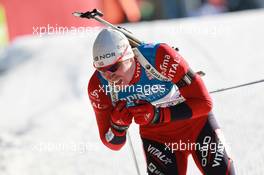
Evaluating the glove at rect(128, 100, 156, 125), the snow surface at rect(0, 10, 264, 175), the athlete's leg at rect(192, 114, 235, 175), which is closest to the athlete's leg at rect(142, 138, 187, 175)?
the athlete's leg at rect(192, 114, 235, 175)

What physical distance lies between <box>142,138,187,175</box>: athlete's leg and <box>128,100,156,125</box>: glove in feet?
1.08

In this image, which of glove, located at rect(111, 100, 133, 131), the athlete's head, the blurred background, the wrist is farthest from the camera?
the blurred background

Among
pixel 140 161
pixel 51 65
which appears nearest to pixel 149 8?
pixel 51 65

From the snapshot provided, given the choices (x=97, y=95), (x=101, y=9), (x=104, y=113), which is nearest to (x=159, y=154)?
(x=104, y=113)

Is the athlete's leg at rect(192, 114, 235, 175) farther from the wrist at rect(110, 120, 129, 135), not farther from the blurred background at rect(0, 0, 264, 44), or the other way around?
the blurred background at rect(0, 0, 264, 44)

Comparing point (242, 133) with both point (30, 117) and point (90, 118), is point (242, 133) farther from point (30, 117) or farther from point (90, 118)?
point (30, 117)

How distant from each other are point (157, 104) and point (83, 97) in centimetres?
397

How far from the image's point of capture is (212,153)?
4012mm

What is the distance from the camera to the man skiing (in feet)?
12.6

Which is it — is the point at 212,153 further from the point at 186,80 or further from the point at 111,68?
the point at 111,68

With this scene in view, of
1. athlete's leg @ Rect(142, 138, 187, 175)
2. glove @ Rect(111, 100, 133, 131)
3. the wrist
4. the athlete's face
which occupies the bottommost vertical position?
athlete's leg @ Rect(142, 138, 187, 175)

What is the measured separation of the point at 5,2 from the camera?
10.4 meters

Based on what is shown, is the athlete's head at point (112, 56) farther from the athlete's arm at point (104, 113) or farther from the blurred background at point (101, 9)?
the blurred background at point (101, 9)

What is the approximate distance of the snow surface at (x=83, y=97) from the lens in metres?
6.24
